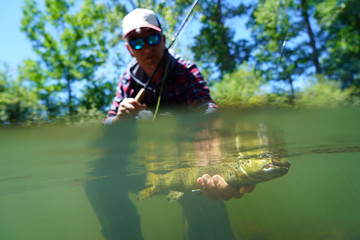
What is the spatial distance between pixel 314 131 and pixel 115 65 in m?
14.3

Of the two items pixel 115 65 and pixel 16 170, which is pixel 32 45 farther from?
pixel 16 170

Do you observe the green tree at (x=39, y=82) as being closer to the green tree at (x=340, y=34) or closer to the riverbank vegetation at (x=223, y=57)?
the riverbank vegetation at (x=223, y=57)

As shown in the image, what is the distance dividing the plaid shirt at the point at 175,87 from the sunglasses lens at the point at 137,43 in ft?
0.83

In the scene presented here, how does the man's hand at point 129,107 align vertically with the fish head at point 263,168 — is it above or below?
above

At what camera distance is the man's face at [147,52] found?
3.38 meters

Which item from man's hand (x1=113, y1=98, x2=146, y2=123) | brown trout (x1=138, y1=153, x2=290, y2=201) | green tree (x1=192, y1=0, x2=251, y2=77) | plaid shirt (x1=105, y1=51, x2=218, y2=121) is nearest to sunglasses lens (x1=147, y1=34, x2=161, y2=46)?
plaid shirt (x1=105, y1=51, x2=218, y2=121)

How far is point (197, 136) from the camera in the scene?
4652mm

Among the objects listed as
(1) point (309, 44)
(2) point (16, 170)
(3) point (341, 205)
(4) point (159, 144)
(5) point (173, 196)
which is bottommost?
(3) point (341, 205)

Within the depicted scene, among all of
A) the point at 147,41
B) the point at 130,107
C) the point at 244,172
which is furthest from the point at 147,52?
the point at 244,172

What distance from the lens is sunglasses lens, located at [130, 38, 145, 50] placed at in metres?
3.40

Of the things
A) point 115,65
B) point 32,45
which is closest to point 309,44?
point 115,65

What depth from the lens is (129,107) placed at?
2.91m

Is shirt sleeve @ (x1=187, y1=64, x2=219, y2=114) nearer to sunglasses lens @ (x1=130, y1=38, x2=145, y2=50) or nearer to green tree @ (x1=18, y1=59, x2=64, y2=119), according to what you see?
sunglasses lens @ (x1=130, y1=38, x2=145, y2=50)

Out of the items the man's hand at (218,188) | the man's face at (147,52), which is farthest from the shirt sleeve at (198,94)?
the man's hand at (218,188)
